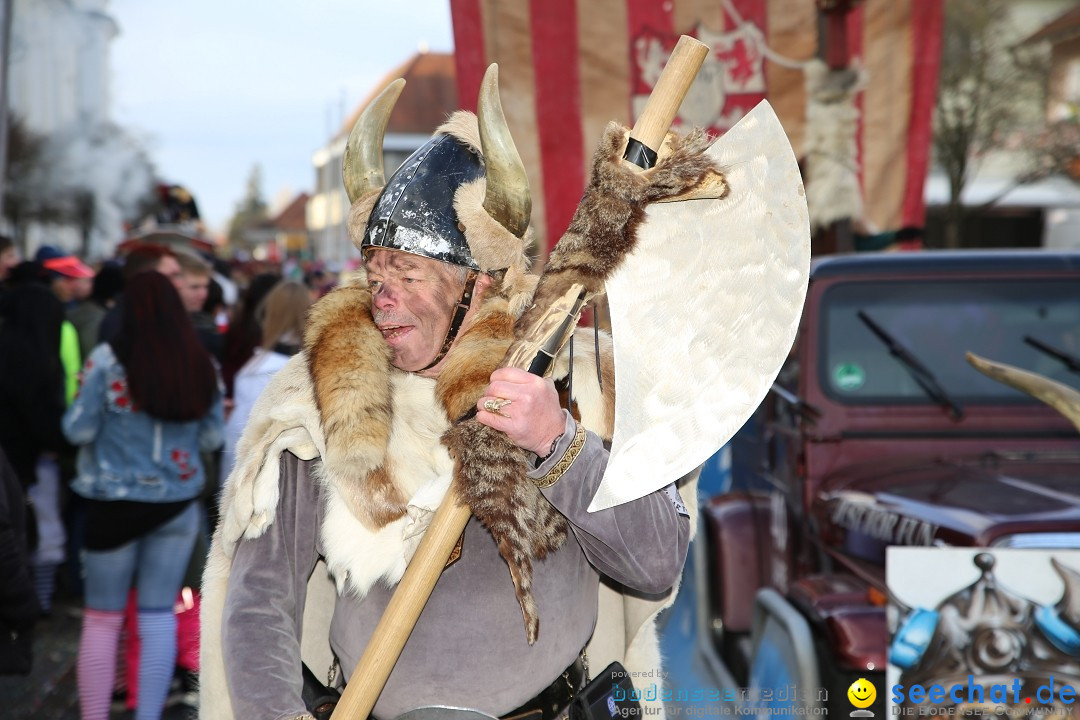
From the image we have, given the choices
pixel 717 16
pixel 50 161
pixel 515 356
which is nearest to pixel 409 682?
pixel 515 356

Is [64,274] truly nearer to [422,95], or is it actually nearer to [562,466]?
[562,466]

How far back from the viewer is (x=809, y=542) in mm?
3619

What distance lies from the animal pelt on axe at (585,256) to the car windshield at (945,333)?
7.56 feet

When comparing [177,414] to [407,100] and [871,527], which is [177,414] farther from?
[407,100]

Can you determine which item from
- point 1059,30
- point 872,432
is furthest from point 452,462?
point 1059,30

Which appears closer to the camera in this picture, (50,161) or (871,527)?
(871,527)

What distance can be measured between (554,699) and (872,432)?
7.04ft

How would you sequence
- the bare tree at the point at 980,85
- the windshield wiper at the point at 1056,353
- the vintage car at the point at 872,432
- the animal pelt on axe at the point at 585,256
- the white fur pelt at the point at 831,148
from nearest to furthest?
the animal pelt on axe at the point at 585,256 < the vintage car at the point at 872,432 < the windshield wiper at the point at 1056,353 < the white fur pelt at the point at 831,148 < the bare tree at the point at 980,85

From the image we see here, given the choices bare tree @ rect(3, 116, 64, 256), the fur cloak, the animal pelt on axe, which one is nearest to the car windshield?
the fur cloak

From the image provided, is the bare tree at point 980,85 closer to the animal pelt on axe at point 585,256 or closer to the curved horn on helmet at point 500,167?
the curved horn on helmet at point 500,167

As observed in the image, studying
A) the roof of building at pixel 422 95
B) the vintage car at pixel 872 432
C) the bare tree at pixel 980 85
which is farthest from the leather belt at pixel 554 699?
the roof of building at pixel 422 95

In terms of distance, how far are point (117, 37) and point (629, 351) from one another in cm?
4283

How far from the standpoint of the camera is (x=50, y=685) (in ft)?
16.5

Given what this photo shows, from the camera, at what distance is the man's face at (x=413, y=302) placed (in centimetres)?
205
